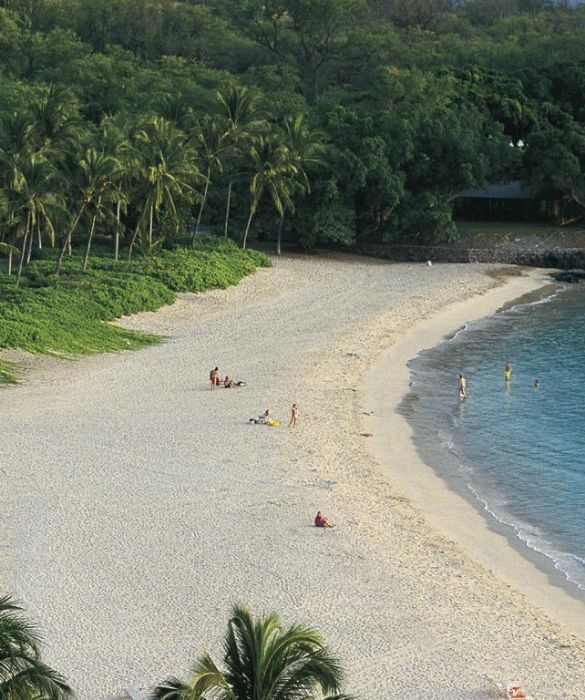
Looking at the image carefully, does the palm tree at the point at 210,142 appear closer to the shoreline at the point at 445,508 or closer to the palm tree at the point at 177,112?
the palm tree at the point at 177,112

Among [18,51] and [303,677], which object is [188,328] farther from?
[18,51]

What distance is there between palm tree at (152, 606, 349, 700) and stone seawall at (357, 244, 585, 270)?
6022 centimetres

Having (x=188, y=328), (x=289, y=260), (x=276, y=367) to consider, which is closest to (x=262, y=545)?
(x=276, y=367)

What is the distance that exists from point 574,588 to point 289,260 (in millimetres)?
44907

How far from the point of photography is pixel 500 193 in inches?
3273

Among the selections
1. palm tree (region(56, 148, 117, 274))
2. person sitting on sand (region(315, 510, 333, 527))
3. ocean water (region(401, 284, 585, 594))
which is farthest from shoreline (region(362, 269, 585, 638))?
palm tree (region(56, 148, 117, 274))

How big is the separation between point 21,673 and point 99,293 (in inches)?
1570

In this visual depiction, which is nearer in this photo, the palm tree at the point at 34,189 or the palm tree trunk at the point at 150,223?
the palm tree at the point at 34,189

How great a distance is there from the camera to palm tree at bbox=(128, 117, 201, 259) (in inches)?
2367

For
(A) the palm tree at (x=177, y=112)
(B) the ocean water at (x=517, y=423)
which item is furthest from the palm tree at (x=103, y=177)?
(B) the ocean water at (x=517, y=423)

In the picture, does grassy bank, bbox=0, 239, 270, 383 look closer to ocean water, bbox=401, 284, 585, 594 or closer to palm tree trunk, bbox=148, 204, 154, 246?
palm tree trunk, bbox=148, 204, 154, 246

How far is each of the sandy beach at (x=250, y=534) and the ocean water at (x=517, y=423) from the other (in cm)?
93

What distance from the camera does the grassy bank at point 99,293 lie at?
45531 mm

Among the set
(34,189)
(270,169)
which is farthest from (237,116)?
(34,189)
